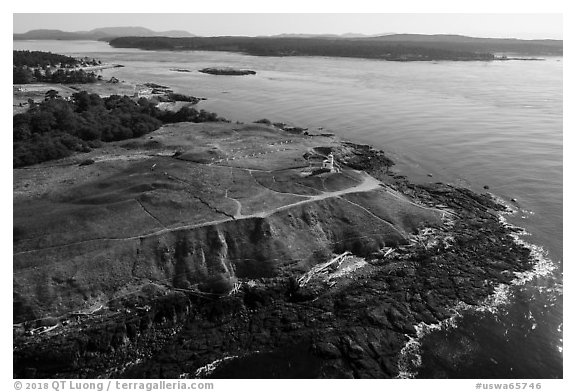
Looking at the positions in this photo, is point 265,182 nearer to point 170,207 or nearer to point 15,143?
point 170,207

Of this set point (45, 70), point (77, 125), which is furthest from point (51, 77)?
point (77, 125)

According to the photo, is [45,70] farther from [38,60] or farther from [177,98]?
[177,98]

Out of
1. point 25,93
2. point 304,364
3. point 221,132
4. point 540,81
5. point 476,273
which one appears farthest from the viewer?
point 540,81

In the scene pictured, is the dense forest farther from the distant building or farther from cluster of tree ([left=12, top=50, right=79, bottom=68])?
the distant building

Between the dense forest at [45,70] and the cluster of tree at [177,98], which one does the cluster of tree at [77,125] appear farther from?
the dense forest at [45,70]

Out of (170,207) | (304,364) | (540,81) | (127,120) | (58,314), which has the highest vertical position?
(540,81)

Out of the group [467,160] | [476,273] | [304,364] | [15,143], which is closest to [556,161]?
[467,160]
